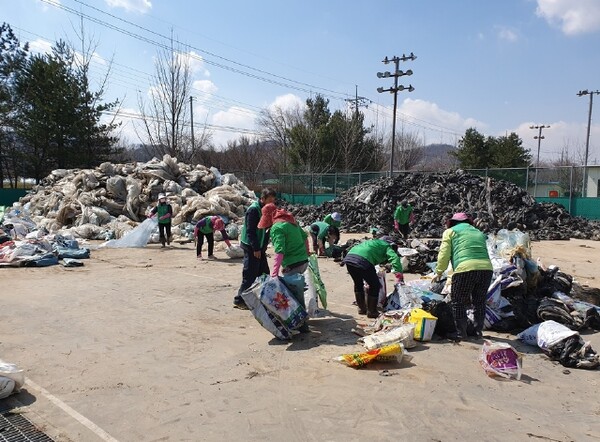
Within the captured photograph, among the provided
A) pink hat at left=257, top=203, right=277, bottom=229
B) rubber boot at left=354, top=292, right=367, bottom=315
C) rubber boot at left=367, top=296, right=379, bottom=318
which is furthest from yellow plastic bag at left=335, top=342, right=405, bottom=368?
pink hat at left=257, top=203, right=277, bottom=229

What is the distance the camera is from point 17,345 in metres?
5.10

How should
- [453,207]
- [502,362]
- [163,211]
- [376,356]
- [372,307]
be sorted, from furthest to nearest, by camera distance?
[453,207] → [163,211] → [372,307] → [376,356] → [502,362]

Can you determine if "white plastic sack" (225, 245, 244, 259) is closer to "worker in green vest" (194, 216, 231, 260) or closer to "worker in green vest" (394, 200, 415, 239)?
"worker in green vest" (194, 216, 231, 260)

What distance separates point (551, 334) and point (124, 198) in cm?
1629

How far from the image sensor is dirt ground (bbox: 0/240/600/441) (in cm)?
338

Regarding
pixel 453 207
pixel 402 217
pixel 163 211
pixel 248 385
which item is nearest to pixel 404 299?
pixel 248 385

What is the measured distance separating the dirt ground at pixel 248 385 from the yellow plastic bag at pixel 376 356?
3.2 inches

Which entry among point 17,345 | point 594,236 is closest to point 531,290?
point 17,345

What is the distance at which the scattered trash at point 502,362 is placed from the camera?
14.2ft

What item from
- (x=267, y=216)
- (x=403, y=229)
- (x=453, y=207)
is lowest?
(x=403, y=229)

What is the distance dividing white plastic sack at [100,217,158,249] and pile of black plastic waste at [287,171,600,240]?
833 centimetres

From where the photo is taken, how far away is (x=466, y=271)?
17.2 ft

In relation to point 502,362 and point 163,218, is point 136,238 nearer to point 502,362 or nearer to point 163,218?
point 163,218

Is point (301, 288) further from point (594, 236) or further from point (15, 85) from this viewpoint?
point (15, 85)
